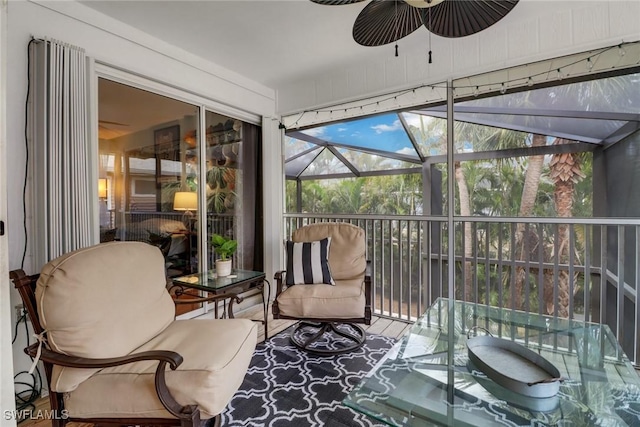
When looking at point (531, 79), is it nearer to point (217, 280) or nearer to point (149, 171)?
point (217, 280)

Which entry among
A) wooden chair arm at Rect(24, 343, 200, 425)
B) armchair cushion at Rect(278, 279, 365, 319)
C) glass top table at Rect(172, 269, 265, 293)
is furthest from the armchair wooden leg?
wooden chair arm at Rect(24, 343, 200, 425)

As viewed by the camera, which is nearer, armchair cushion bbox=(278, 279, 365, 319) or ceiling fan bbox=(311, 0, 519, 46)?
ceiling fan bbox=(311, 0, 519, 46)

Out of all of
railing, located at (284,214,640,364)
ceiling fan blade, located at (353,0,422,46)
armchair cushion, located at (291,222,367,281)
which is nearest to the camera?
ceiling fan blade, located at (353,0,422,46)

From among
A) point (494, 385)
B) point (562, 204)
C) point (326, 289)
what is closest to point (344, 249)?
point (326, 289)

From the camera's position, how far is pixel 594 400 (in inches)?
47.9

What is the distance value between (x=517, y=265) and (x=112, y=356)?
Result: 3141 millimetres

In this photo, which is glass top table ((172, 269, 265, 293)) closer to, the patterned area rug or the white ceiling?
the patterned area rug

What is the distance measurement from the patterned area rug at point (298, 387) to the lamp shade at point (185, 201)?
58.1 inches

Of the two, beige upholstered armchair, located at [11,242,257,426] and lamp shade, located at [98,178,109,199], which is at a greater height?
lamp shade, located at [98,178,109,199]

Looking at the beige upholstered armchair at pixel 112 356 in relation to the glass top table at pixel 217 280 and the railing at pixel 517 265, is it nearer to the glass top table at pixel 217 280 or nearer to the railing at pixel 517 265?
the glass top table at pixel 217 280

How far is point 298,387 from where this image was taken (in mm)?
1970

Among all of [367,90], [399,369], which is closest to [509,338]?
[399,369]

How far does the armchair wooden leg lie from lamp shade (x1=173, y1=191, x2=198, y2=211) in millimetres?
1574

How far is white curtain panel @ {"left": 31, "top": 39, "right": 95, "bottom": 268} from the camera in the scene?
191cm
